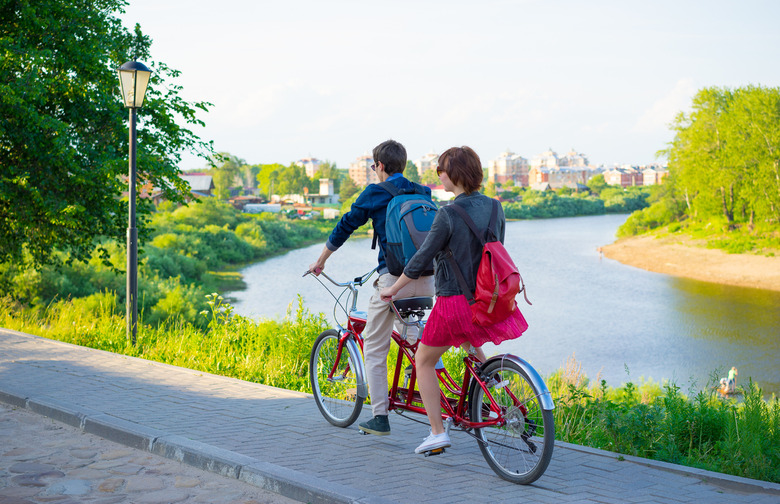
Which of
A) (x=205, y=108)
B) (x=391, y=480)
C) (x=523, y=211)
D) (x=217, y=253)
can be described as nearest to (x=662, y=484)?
(x=391, y=480)

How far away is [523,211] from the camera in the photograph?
111 meters

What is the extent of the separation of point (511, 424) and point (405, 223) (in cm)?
136

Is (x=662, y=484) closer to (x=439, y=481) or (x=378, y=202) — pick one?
(x=439, y=481)

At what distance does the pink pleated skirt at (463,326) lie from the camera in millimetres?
4156

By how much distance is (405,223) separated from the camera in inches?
182

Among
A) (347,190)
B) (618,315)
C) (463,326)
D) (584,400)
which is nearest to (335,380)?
(463,326)

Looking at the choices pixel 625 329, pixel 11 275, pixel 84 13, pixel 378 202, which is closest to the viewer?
pixel 378 202

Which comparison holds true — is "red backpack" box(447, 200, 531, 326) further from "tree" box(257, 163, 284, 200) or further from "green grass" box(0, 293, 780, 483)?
"tree" box(257, 163, 284, 200)

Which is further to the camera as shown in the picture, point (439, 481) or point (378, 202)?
point (378, 202)

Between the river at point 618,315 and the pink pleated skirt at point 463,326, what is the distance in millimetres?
8505

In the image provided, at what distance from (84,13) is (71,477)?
35.8ft

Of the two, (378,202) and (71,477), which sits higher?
(378,202)

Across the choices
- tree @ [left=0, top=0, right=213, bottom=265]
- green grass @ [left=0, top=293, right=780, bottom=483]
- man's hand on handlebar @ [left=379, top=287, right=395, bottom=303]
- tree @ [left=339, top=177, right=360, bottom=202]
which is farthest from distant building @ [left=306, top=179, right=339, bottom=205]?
man's hand on handlebar @ [left=379, top=287, right=395, bottom=303]

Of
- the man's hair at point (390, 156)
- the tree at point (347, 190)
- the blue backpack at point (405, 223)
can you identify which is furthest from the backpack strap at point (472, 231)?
the tree at point (347, 190)
